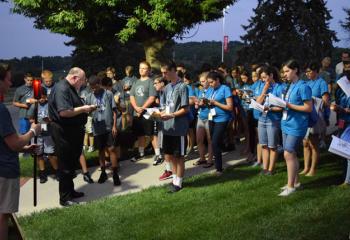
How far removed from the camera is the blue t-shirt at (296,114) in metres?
6.54

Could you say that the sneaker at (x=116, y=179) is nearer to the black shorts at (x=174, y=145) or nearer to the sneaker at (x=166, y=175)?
the sneaker at (x=166, y=175)

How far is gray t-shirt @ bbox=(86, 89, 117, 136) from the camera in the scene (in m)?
8.09

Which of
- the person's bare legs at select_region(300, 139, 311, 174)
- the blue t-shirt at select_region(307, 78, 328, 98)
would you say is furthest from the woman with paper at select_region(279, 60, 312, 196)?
the blue t-shirt at select_region(307, 78, 328, 98)

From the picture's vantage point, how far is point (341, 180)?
7.64 m

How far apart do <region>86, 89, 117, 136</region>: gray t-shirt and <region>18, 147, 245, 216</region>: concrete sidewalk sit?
97cm

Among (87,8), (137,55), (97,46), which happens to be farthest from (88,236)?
(137,55)

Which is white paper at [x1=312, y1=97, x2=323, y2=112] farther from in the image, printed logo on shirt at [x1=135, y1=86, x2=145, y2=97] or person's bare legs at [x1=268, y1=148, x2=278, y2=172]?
printed logo on shirt at [x1=135, y1=86, x2=145, y2=97]

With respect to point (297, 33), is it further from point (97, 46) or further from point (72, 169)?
point (72, 169)

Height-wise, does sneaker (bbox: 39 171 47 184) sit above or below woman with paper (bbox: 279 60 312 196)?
below

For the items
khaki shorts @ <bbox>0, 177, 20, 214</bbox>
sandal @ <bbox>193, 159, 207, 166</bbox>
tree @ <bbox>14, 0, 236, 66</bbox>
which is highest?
tree @ <bbox>14, 0, 236, 66</bbox>

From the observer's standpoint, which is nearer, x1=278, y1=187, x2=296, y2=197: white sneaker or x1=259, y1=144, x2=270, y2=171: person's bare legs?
x1=278, y1=187, x2=296, y2=197: white sneaker

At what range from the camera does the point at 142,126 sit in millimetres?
9953

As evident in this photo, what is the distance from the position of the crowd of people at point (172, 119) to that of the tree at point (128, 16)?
18.6 feet

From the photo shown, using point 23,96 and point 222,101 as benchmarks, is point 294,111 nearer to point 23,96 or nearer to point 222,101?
point 222,101
